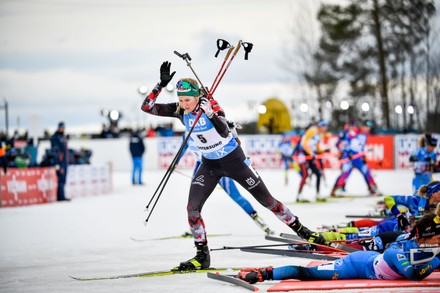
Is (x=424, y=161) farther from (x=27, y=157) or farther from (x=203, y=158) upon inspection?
(x=27, y=157)

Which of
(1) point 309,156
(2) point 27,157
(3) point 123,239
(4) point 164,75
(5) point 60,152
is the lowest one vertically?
(3) point 123,239

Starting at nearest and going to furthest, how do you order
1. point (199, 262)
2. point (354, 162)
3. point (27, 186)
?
1. point (199, 262)
2. point (27, 186)
3. point (354, 162)

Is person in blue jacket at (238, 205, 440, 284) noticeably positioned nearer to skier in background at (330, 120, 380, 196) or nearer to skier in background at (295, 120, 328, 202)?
skier in background at (295, 120, 328, 202)

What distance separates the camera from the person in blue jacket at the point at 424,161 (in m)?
16.4

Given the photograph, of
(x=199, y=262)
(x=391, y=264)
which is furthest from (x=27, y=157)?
(x=391, y=264)

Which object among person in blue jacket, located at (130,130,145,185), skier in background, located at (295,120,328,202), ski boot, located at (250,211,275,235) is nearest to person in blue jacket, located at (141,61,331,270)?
ski boot, located at (250,211,275,235)

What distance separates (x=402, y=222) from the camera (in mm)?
9484

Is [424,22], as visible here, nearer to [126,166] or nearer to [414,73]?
[414,73]

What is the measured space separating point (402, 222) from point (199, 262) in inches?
95.2

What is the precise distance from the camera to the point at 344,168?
22172mm

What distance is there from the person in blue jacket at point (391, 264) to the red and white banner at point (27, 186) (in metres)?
14.1

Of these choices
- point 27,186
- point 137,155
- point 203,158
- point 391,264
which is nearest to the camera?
point 391,264

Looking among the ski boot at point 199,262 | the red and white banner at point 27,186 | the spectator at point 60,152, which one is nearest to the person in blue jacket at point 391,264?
the ski boot at point 199,262

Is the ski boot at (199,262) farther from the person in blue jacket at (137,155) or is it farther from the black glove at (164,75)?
the person in blue jacket at (137,155)
